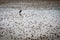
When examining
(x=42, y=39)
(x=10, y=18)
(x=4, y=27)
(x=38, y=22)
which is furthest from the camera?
(x=10, y=18)

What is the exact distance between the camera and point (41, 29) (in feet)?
7.28

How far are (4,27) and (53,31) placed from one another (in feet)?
3.36

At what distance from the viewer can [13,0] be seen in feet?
11.8

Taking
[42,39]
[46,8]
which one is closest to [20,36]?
[42,39]

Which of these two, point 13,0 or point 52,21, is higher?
point 13,0

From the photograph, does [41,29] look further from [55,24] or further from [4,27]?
[4,27]

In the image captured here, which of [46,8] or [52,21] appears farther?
[46,8]

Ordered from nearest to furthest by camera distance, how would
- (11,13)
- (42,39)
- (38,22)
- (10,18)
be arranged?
(42,39), (38,22), (10,18), (11,13)

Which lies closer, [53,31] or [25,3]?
[53,31]

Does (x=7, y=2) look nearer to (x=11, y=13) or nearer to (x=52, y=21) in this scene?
(x=11, y=13)

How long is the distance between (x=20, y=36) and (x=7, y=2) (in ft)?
6.14

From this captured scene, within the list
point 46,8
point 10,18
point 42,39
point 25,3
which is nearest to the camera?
point 42,39

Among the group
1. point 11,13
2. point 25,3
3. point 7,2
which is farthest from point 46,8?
point 7,2

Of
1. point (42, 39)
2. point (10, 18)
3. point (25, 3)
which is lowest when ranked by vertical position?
point (42, 39)
